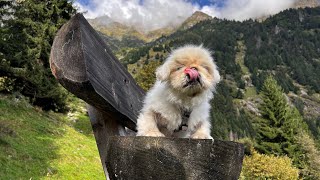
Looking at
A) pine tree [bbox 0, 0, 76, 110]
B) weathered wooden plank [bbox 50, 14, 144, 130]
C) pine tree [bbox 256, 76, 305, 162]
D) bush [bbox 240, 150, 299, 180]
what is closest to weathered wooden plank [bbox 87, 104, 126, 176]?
weathered wooden plank [bbox 50, 14, 144, 130]

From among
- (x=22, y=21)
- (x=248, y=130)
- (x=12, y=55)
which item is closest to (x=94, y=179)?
(x=12, y=55)

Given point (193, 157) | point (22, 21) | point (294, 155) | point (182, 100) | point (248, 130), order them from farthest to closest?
1. point (248, 130)
2. point (294, 155)
3. point (22, 21)
4. point (182, 100)
5. point (193, 157)

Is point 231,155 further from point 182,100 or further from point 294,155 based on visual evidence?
point 294,155

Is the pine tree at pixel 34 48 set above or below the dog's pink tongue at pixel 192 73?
above

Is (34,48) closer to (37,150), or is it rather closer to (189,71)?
(37,150)

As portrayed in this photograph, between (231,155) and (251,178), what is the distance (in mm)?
43819

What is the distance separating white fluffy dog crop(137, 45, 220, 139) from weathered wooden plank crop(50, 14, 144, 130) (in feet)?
0.96

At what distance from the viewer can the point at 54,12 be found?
86.4ft

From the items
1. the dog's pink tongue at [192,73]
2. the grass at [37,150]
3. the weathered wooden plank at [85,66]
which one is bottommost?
the grass at [37,150]

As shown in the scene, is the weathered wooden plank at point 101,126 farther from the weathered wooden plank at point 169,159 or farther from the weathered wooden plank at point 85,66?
the weathered wooden plank at point 169,159

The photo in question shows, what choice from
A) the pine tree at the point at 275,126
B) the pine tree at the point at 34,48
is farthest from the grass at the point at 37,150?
the pine tree at the point at 275,126

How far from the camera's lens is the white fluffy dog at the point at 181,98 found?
2.90 metres

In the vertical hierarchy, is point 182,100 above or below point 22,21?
below

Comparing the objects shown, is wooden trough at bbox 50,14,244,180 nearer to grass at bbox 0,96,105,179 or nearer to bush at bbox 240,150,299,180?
grass at bbox 0,96,105,179
